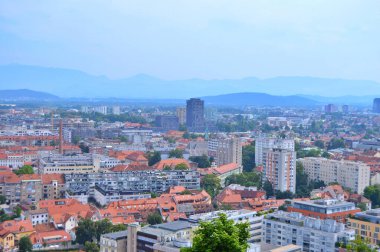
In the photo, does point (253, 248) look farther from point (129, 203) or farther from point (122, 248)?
point (129, 203)

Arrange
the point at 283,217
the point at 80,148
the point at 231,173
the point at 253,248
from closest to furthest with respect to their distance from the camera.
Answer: the point at 253,248 < the point at 283,217 < the point at 231,173 < the point at 80,148

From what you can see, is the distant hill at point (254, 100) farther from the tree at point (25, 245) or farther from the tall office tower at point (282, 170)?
the tree at point (25, 245)

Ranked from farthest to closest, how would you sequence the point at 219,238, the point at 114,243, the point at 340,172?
the point at 340,172 → the point at 114,243 → the point at 219,238

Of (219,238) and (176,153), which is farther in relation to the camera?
→ (176,153)

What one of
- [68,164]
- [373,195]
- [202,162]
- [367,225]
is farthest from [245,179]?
[367,225]

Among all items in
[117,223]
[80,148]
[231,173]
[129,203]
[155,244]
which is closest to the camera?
[155,244]

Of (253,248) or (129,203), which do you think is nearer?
(253,248)

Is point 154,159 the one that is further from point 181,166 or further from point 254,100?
point 254,100

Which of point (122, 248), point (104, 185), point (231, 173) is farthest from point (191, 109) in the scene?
point (122, 248)
